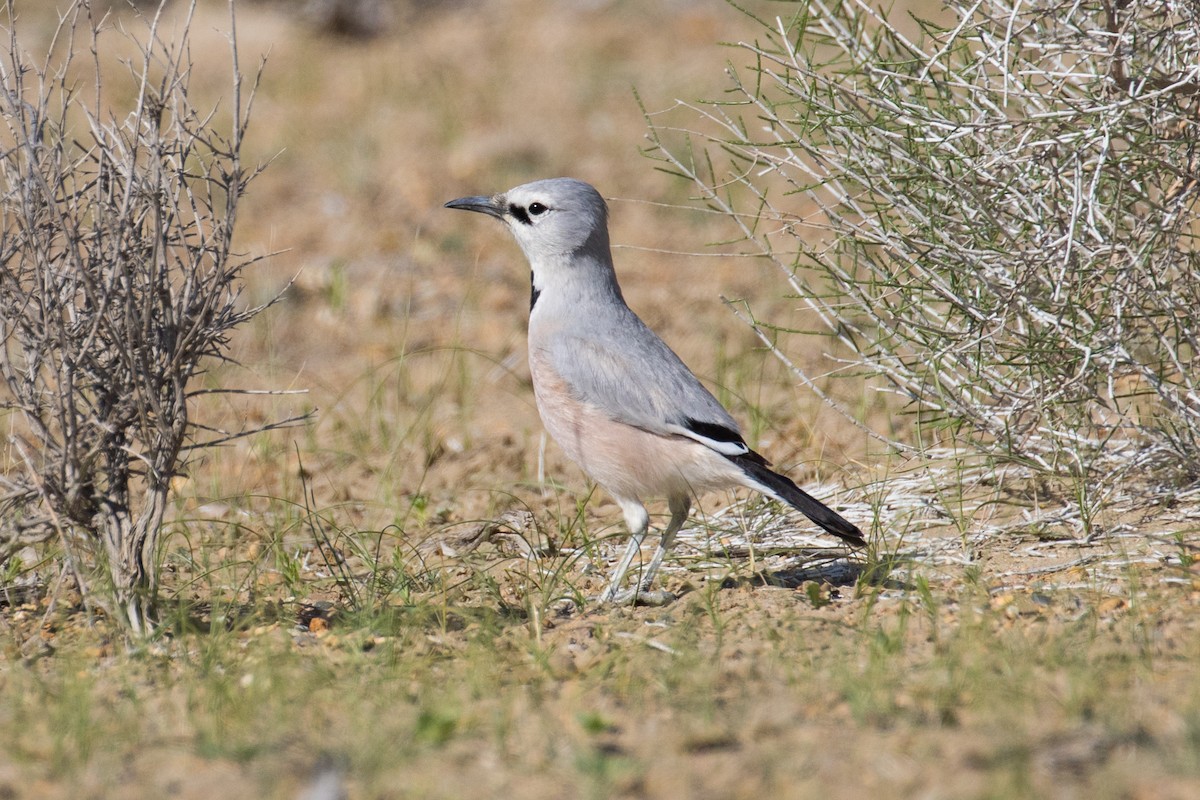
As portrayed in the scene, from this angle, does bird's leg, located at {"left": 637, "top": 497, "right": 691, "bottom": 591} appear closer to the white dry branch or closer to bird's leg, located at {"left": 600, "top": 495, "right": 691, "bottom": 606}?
bird's leg, located at {"left": 600, "top": 495, "right": 691, "bottom": 606}

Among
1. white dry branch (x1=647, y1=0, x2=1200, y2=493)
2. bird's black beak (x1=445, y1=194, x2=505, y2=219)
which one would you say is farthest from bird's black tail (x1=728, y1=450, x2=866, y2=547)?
bird's black beak (x1=445, y1=194, x2=505, y2=219)

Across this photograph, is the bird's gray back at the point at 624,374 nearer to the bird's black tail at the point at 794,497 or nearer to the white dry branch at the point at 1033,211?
the bird's black tail at the point at 794,497

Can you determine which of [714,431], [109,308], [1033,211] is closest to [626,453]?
[714,431]

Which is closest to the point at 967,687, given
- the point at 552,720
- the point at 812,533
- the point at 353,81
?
the point at 552,720

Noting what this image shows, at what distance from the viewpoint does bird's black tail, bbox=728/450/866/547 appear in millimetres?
4039

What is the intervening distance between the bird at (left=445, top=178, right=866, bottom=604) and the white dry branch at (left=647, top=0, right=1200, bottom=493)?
52 centimetres

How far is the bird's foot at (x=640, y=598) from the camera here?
4.27 m

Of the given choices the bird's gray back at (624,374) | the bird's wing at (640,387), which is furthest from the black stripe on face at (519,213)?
the bird's wing at (640,387)

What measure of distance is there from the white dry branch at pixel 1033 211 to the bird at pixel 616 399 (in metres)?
0.52

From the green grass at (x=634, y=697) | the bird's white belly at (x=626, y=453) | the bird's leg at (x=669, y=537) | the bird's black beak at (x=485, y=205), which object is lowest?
the green grass at (x=634, y=697)

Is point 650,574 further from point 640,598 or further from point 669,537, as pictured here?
point 669,537

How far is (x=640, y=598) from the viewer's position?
14.1 feet

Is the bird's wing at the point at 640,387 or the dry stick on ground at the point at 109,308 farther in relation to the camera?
the bird's wing at the point at 640,387

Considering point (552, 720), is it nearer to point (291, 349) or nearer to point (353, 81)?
point (291, 349)
